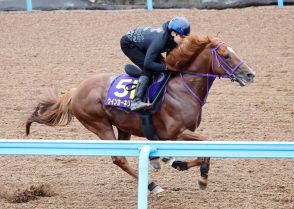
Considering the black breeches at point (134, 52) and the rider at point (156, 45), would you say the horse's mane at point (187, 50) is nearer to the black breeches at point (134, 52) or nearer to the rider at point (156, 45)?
the rider at point (156, 45)

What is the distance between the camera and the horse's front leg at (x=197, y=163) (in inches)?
279

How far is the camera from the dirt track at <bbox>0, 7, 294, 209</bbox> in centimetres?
741

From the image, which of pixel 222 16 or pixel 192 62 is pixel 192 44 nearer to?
pixel 192 62

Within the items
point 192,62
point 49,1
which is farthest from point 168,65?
point 49,1

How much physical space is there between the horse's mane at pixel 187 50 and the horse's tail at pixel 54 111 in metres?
1.34

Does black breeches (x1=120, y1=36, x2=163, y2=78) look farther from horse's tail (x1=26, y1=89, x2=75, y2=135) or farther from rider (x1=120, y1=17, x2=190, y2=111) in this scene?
horse's tail (x1=26, y1=89, x2=75, y2=135)

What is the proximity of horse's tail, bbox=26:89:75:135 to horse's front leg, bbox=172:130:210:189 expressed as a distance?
1522 mm

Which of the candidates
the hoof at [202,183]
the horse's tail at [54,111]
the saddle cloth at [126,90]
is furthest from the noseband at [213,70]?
the horse's tail at [54,111]

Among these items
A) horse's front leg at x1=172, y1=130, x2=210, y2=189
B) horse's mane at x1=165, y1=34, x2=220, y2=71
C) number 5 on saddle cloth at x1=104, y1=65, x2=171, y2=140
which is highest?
horse's mane at x1=165, y1=34, x2=220, y2=71

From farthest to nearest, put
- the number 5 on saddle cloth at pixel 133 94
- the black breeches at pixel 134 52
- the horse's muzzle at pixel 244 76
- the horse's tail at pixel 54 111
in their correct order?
the horse's tail at pixel 54 111, the black breeches at pixel 134 52, the number 5 on saddle cloth at pixel 133 94, the horse's muzzle at pixel 244 76

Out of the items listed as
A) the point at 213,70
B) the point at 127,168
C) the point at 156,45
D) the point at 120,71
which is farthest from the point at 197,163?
the point at 120,71

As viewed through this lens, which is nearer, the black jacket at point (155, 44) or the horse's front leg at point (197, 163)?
the horse's front leg at point (197, 163)

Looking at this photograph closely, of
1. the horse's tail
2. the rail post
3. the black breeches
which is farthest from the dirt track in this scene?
the rail post

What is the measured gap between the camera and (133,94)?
7621 millimetres
